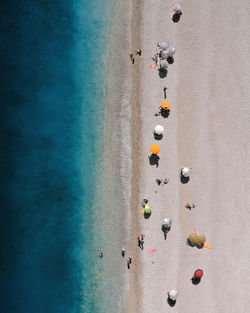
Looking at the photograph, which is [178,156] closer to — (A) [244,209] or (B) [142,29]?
(A) [244,209]

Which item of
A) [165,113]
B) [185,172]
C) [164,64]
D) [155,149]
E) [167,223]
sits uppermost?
[164,64]

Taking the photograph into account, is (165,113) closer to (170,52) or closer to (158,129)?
(158,129)

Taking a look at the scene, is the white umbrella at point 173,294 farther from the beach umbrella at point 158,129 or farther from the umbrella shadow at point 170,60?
the umbrella shadow at point 170,60

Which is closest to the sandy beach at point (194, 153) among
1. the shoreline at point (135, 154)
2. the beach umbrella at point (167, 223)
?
the shoreline at point (135, 154)

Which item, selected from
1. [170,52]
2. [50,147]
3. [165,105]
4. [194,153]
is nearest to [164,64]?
[170,52]

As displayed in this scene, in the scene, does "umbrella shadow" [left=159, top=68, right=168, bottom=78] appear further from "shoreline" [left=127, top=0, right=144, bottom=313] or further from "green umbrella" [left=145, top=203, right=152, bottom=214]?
"green umbrella" [left=145, top=203, right=152, bottom=214]
